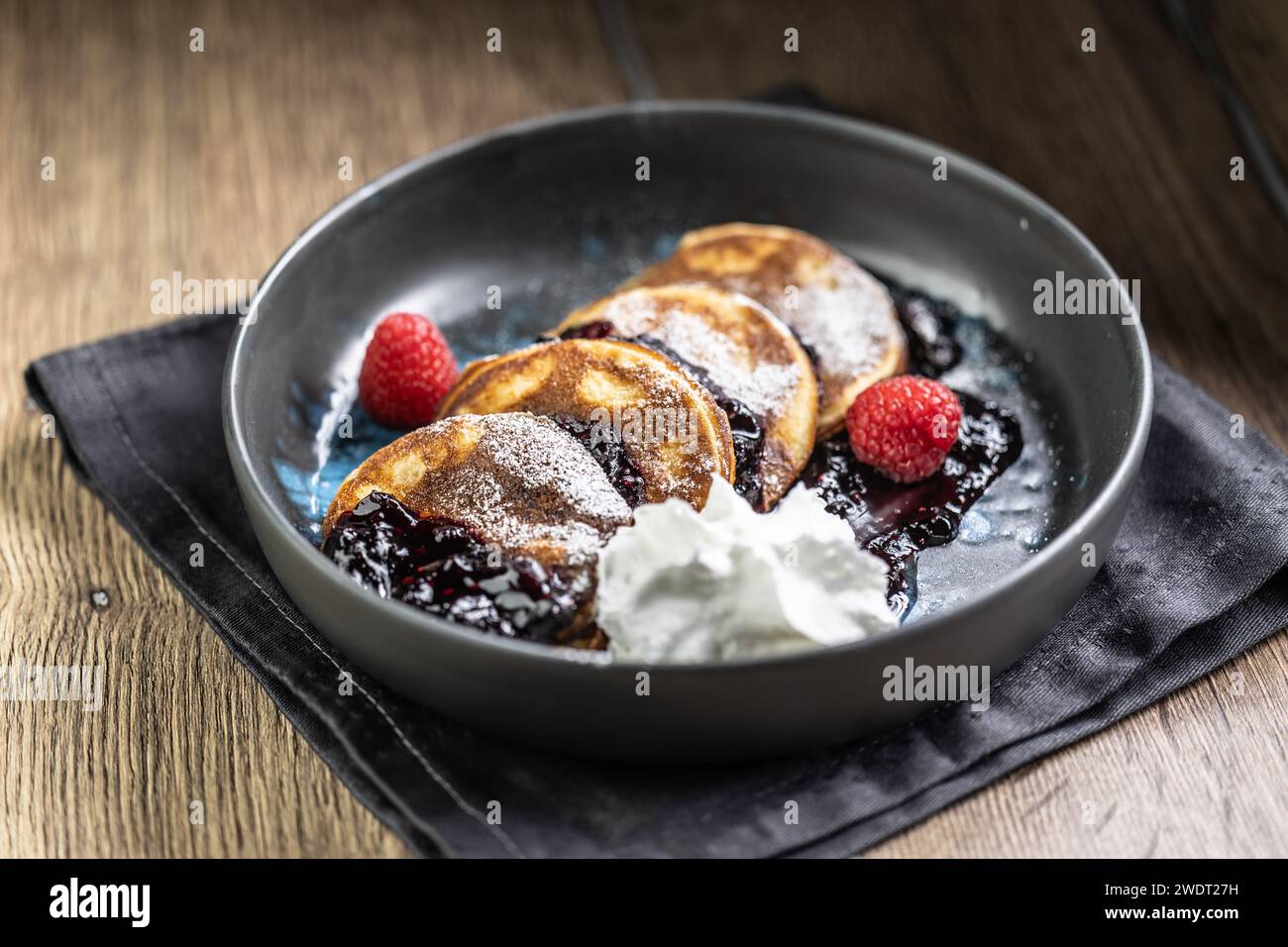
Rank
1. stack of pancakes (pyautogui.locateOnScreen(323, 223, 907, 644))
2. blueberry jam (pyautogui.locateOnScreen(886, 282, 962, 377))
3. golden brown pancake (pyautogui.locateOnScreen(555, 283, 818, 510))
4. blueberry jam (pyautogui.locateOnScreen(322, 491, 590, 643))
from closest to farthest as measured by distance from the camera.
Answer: blueberry jam (pyautogui.locateOnScreen(322, 491, 590, 643)) < stack of pancakes (pyautogui.locateOnScreen(323, 223, 907, 644)) < golden brown pancake (pyautogui.locateOnScreen(555, 283, 818, 510)) < blueberry jam (pyautogui.locateOnScreen(886, 282, 962, 377))

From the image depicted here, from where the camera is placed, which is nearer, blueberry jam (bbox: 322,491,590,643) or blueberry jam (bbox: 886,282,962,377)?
blueberry jam (bbox: 322,491,590,643)

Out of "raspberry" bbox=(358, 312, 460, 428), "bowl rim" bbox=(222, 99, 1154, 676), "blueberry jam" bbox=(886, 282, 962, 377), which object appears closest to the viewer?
"bowl rim" bbox=(222, 99, 1154, 676)

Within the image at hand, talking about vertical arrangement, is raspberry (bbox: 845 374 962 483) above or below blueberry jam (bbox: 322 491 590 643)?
above

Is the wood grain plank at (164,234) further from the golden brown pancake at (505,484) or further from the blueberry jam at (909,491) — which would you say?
the blueberry jam at (909,491)

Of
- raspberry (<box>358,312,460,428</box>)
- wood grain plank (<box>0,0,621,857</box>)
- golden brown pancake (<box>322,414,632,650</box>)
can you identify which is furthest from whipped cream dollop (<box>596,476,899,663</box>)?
raspberry (<box>358,312,460,428</box>)

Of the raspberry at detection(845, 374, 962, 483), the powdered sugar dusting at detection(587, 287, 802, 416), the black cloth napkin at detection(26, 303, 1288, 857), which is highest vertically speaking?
the powdered sugar dusting at detection(587, 287, 802, 416)

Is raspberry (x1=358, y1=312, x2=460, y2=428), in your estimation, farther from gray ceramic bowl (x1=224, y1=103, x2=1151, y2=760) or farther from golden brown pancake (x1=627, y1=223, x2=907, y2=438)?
golden brown pancake (x1=627, y1=223, x2=907, y2=438)
